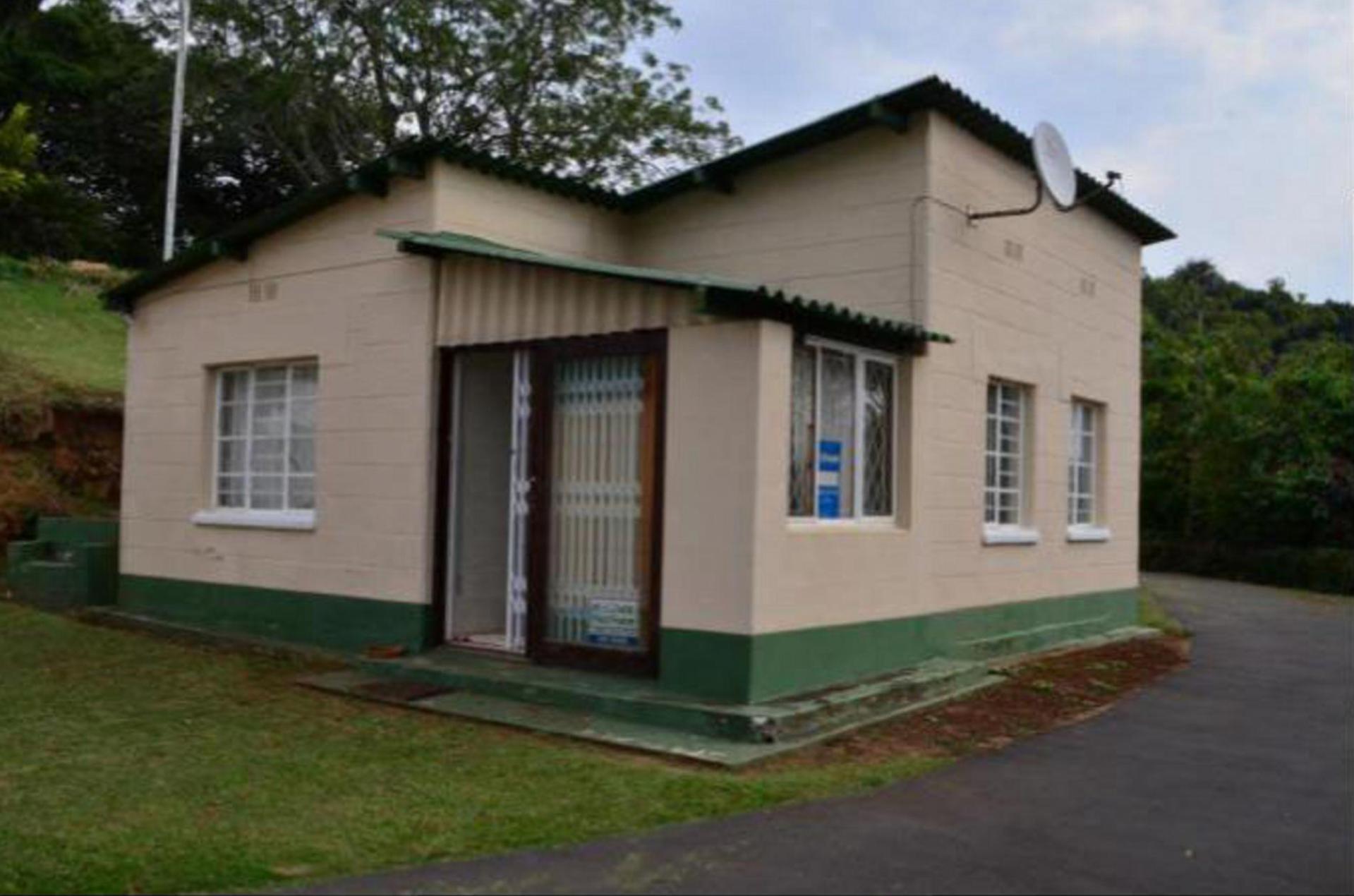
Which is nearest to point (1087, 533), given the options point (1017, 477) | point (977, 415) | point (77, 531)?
point (1017, 477)

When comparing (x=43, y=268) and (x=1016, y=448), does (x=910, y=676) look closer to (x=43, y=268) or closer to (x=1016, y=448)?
(x=1016, y=448)

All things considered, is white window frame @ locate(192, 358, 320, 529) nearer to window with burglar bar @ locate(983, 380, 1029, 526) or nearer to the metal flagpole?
window with burglar bar @ locate(983, 380, 1029, 526)

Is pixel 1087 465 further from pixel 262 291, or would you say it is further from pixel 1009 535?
pixel 262 291

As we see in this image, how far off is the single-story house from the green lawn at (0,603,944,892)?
129 cm

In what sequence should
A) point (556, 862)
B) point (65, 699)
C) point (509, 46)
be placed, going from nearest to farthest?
1. point (556, 862)
2. point (65, 699)
3. point (509, 46)

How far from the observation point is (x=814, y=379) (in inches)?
350

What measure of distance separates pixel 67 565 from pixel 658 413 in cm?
770

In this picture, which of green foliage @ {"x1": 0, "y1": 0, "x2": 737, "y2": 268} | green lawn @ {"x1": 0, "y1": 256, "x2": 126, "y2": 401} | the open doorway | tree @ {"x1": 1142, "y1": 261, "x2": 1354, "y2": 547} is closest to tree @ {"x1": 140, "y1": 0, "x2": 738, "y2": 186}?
green foliage @ {"x1": 0, "y1": 0, "x2": 737, "y2": 268}

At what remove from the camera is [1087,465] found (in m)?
13.4

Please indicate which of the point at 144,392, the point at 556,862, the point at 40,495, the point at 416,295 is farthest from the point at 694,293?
the point at 40,495

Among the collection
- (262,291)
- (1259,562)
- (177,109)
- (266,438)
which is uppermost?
(177,109)

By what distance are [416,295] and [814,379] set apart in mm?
3419

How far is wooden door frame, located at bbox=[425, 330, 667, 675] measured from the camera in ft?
28.1

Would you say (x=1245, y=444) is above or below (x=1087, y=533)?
above
